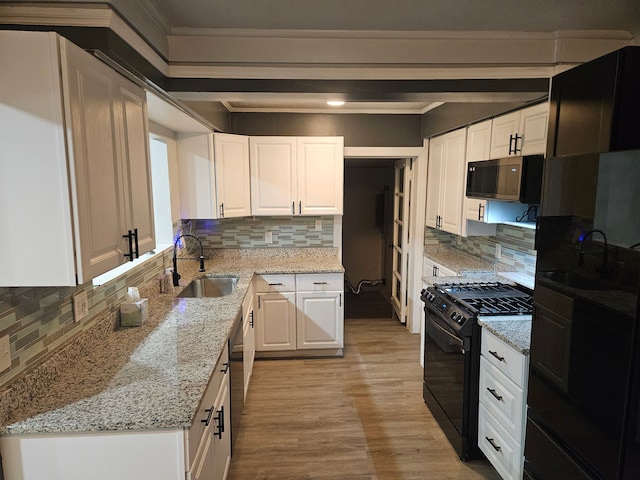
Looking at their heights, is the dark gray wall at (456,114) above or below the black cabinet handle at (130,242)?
above

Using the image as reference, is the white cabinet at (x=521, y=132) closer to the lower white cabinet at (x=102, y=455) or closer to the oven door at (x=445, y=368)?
the oven door at (x=445, y=368)

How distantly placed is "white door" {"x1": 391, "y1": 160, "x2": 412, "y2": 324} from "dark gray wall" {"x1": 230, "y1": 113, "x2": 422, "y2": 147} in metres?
0.39

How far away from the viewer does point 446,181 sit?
3.54 m

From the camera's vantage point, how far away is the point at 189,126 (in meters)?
3.02

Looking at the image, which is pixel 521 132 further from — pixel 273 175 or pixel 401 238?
pixel 401 238

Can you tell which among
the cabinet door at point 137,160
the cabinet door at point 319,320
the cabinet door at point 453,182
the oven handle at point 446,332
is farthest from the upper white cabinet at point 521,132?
the cabinet door at point 137,160

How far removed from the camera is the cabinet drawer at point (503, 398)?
188 cm

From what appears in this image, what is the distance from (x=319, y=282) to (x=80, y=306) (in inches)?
82.2

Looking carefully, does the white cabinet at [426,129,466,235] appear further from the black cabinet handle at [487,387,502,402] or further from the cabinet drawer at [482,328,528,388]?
the black cabinet handle at [487,387,502,402]

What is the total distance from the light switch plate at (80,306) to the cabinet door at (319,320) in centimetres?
197

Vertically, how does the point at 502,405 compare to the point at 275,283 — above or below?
below

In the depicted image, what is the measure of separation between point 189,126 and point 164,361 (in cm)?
200

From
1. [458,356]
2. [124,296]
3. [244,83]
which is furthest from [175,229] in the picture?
[458,356]

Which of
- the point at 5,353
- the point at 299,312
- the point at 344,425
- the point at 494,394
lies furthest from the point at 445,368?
the point at 5,353
